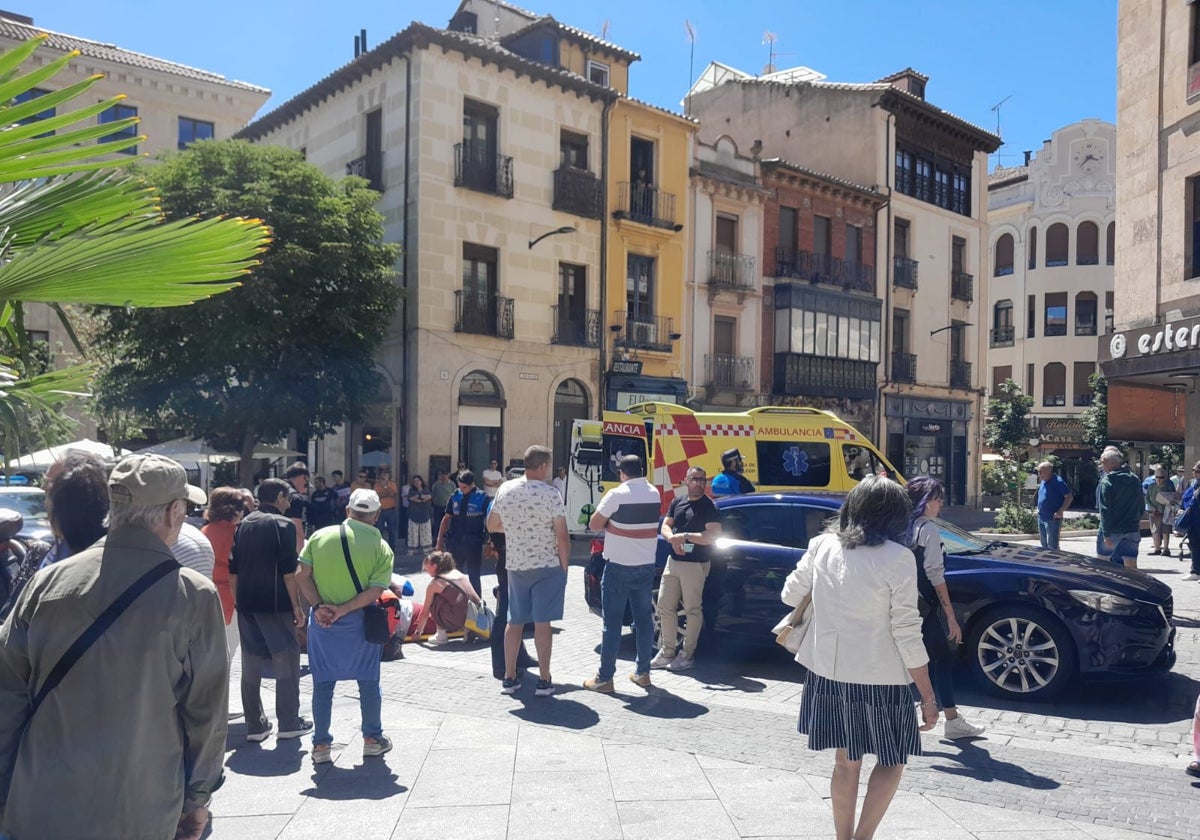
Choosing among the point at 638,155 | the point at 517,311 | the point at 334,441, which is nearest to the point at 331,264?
the point at 517,311

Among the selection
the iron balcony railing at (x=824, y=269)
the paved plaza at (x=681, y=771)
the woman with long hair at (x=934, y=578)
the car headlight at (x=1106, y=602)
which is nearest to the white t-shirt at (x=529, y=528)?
the paved plaza at (x=681, y=771)

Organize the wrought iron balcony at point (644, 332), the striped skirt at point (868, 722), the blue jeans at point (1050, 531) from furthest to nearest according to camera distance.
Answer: the wrought iron balcony at point (644, 332), the blue jeans at point (1050, 531), the striped skirt at point (868, 722)

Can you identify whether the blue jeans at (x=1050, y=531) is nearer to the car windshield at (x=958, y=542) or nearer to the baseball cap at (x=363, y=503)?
the car windshield at (x=958, y=542)

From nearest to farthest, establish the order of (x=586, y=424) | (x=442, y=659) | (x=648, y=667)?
(x=648, y=667), (x=442, y=659), (x=586, y=424)

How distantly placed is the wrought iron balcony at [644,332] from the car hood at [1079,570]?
19234 millimetres

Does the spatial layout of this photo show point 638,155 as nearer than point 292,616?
No

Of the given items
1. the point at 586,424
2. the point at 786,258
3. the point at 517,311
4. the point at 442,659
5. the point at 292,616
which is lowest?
the point at 442,659

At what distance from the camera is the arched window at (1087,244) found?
4619 centimetres

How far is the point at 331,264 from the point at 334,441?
7586 mm

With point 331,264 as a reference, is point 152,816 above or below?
below

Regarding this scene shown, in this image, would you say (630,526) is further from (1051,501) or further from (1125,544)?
(1051,501)

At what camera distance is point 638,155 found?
90.8 ft

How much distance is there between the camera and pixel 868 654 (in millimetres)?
4098

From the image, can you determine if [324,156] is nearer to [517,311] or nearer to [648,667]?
[517,311]
